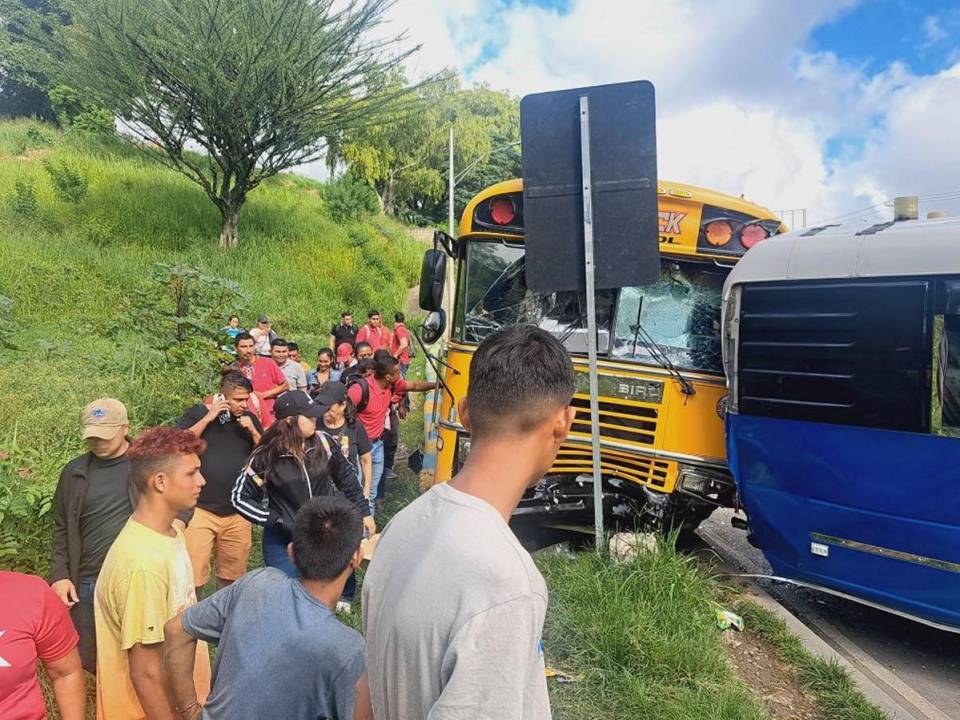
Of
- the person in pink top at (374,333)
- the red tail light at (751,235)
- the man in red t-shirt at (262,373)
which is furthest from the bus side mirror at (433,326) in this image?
the person in pink top at (374,333)

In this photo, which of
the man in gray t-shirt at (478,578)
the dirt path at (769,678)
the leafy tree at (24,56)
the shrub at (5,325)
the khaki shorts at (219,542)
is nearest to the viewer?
the man in gray t-shirt at (478,578)

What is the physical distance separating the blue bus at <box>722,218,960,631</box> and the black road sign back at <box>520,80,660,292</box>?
1072 mm

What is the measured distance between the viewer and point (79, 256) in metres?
15.9

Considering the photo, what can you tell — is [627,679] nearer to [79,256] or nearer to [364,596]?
[364,596]

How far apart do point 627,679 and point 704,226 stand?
327 centimetres

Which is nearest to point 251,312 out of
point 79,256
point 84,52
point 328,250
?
point 79,256

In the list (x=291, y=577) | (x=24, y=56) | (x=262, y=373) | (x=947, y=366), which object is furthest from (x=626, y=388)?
(x=24, y=56)

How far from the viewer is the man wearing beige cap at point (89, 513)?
3289mm

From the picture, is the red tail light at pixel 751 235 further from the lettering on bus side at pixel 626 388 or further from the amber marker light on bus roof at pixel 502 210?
the amber marker light on bus roof at pixel 502 210

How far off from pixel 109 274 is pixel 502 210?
13.6 metres

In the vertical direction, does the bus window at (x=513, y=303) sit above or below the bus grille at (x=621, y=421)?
above

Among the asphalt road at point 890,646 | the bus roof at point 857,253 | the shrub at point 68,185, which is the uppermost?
the shrub at point 68,185

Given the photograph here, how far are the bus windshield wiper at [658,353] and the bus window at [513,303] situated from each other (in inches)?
8.4

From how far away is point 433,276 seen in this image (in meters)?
5.35
